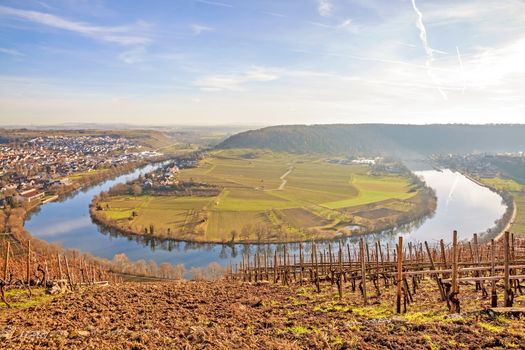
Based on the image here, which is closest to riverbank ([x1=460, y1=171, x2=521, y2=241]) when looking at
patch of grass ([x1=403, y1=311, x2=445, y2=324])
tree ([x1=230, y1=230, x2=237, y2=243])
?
patch of grass ([x1=403, y1=311, x2=445, y2=324])

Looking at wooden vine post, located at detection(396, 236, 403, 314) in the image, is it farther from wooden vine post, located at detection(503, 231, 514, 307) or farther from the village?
the village

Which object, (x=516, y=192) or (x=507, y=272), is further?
(x=516, y=192)

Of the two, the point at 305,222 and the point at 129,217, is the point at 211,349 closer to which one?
the point at 305,222

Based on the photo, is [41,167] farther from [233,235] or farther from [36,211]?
[233,235]

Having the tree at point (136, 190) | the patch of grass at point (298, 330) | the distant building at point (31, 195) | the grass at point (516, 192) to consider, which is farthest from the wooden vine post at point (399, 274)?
the distant building at point (31, 195)

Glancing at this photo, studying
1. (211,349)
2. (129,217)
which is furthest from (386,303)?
(129,217)

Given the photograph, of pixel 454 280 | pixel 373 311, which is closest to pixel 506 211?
pixel 373 311
